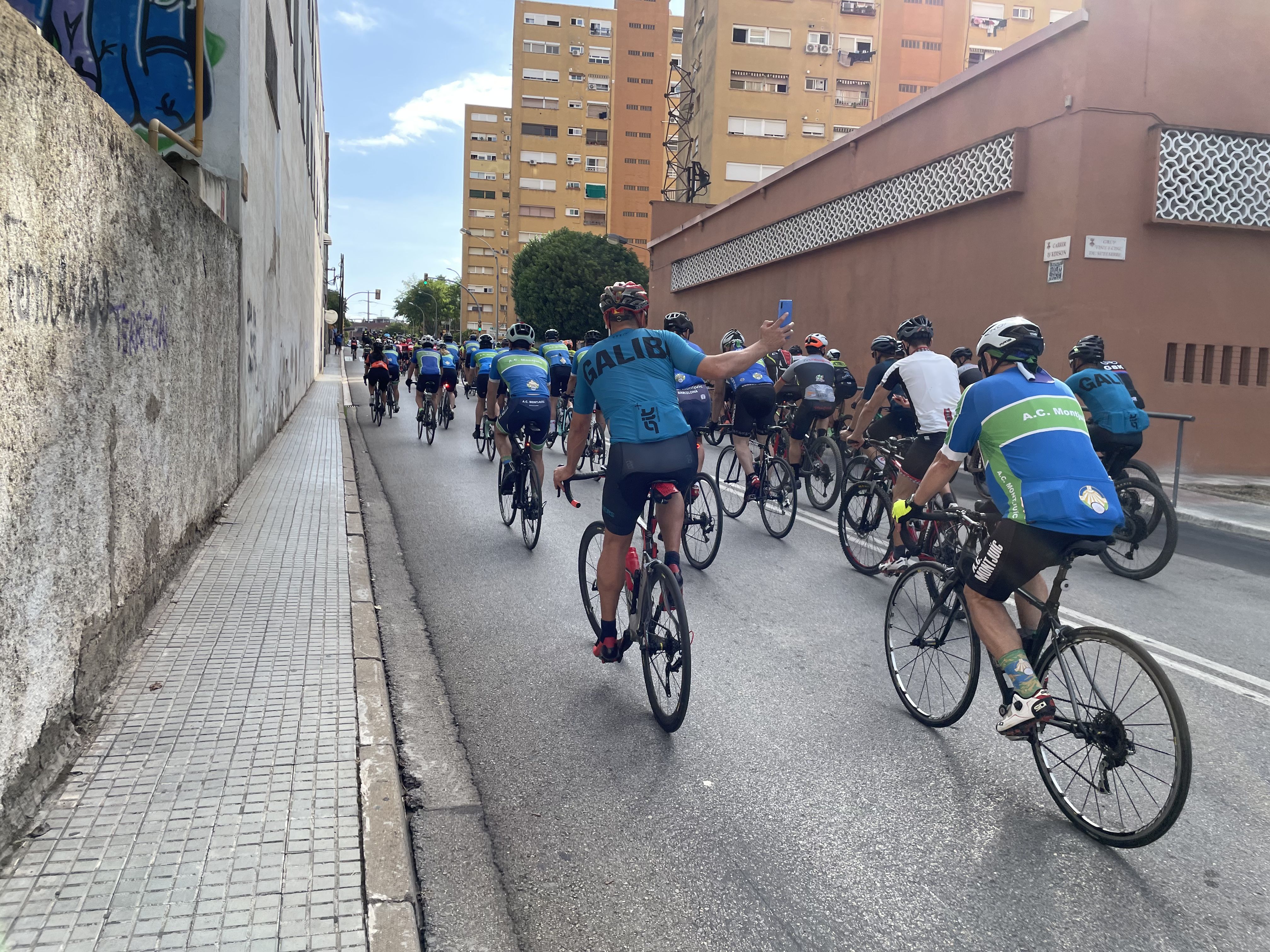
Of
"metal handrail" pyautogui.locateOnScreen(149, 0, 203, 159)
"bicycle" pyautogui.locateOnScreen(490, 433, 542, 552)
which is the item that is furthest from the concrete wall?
"bicycle" pyautogui.locateOnScreen(490, 433, 542, 552)

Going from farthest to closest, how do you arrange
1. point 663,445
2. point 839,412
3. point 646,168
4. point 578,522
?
point 646,168, point 839,412, point 578,522, point 663,445

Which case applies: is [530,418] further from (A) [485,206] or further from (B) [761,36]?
(A) [485,206]

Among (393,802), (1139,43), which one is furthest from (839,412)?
(393,802)

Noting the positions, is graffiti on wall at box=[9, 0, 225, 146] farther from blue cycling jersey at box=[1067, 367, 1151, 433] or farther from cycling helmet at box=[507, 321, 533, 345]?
blue cycling jersey at box=[1067, 367, 1151, 433]

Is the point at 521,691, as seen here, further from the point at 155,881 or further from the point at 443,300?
the point at 443,300

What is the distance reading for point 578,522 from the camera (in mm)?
9477

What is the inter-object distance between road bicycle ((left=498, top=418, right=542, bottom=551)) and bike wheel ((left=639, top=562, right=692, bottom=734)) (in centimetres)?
359

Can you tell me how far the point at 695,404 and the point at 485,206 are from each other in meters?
110

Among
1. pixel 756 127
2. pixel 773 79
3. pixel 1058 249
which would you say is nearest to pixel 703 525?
pixel 1058 249

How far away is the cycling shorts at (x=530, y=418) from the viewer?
27.9 ft

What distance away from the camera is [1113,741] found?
3336mm

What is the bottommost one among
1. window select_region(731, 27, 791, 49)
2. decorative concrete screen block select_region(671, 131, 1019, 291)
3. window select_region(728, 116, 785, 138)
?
decorative concrete screen block select_region(671, 131, 1019, 291)

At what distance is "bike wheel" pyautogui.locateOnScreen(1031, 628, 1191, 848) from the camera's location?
3.17 m

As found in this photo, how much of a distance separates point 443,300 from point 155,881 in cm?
12839
